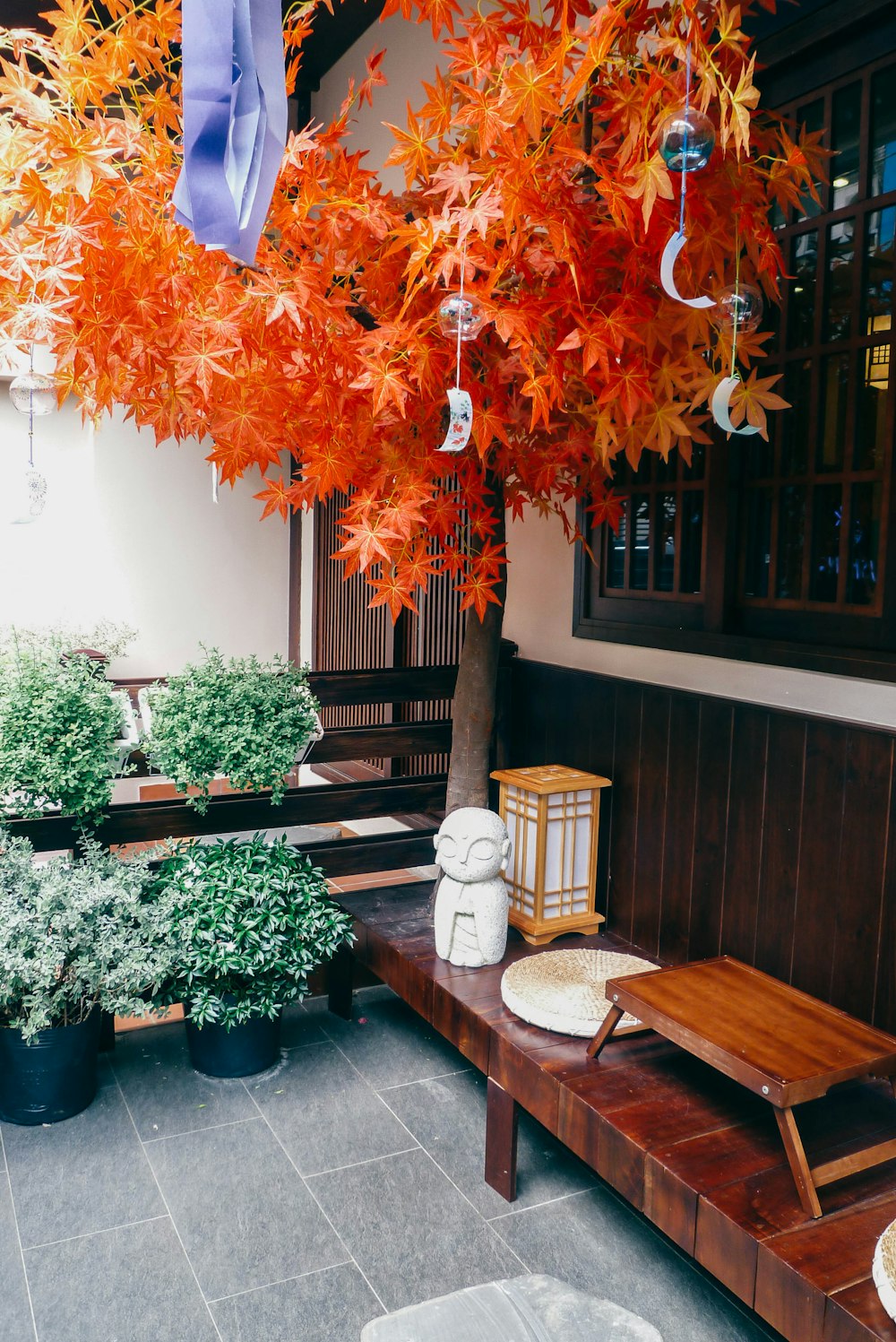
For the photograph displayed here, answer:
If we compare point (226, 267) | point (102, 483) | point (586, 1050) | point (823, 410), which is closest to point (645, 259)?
point (823, 410)

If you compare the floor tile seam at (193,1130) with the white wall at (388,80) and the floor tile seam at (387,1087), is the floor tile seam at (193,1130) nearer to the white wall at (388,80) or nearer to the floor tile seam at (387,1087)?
the floor tile seam at (387,1087)

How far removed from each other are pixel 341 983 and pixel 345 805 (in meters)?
0.60

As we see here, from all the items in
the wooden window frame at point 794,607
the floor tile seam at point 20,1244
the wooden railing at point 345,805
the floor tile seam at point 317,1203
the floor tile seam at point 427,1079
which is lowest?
the floor tile seam at point 20,1244

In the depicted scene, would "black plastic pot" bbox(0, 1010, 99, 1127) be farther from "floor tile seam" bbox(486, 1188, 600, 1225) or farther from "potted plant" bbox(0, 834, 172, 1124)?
Answer: "floor tile seam" bbox(486, 1188, 600, 1225)

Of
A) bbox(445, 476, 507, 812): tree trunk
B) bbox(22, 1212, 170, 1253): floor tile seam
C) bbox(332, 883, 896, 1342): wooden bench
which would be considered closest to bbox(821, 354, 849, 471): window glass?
bbox(445, 476, 507, 812): tree trunk

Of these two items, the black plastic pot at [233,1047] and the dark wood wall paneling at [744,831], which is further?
the black plastic pot at [233,1047]

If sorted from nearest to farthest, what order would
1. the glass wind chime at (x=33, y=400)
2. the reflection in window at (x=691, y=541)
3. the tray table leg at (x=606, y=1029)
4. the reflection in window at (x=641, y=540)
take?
the tray table leg at (x=606, y=1029)
the glass wind chime at (x=33, y=400)
the reflection in window at (x=691, y=541)
the reflection in window at (x=641, y=540)

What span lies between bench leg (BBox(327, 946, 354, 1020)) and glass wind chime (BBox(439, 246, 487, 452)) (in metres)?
1.90

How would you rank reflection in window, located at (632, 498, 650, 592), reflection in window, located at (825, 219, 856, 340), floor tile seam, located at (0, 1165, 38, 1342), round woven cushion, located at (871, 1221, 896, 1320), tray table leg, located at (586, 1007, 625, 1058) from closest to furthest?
round woven cushion, located at (871, 1221, 896, 1320)
floor tile seam, located at (0, 1165, 38, 1342)
tray table leg, located at (586, 1007, 625, 1058)
reflection in window, located at (825, 219, 856, 340)
reflection in window, located at (632, 498, 650, 592)

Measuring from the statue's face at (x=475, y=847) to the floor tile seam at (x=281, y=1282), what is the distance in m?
1.01

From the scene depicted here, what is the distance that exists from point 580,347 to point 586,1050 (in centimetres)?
169

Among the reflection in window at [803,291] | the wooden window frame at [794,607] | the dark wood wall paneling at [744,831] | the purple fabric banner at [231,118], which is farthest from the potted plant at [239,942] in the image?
the reflection in window at [803,291]

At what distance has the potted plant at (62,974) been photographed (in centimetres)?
269

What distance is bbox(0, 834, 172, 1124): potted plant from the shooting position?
2.69 metres
